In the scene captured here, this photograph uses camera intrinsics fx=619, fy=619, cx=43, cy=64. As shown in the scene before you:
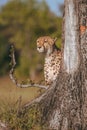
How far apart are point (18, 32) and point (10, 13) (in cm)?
148

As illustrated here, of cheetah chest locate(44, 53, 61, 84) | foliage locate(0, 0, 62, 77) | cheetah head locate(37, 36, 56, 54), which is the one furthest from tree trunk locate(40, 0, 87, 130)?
foliage locate(0, 0, 62, 77)

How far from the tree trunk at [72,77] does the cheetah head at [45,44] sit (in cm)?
141

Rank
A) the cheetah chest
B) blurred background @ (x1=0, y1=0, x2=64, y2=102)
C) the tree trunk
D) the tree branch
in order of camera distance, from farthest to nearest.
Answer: blurred background @ (x1=0, y1=0, x2=64, y2=102), the cheetah chest, the tree branch, the tree trunk

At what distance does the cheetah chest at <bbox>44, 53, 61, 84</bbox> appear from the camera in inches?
396

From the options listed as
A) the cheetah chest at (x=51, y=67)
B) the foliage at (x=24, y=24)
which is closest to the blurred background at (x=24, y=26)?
the foliage at (x=24, y=24)

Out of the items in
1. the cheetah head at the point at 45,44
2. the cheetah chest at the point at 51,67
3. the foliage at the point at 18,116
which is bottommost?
the foliage at the point at 18,116

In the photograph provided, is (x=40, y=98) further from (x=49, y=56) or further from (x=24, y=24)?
(x=24, y=24)

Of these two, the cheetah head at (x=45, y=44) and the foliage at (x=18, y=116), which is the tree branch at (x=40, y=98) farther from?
the cheetah head at (x=45, y=44)

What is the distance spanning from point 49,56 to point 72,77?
1766 millimetres

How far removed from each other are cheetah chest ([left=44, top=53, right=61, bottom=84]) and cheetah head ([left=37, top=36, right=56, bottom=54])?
0.12 metres

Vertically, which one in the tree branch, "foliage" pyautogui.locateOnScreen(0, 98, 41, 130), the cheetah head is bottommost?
"foliage" pyautogui.locateOnScreen(0, 98, 41, 130)

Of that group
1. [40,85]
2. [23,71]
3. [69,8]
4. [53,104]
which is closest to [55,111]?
[53,104]

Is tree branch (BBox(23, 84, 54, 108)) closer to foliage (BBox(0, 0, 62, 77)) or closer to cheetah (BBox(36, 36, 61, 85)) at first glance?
cheetah (BBox(36, 36, 61, 85))

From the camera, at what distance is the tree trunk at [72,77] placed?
28.0 ft
